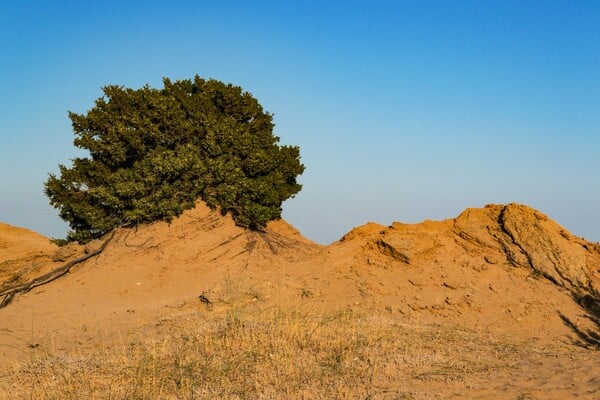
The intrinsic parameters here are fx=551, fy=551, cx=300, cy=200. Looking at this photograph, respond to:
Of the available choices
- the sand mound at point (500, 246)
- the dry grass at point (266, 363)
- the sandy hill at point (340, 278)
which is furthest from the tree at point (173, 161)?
the dry grass at point (266, 363)

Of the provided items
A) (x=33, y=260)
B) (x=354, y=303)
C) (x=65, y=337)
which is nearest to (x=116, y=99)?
(x=33, y=260)

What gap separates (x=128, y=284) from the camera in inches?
549

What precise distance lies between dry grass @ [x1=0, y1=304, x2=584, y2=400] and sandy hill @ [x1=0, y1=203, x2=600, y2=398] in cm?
133

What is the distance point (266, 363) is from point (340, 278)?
567 centimetres

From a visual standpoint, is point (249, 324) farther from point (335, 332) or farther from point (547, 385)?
point (547, 385)

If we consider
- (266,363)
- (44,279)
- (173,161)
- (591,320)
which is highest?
(173,161)

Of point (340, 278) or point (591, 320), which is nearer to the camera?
point (591, 320)

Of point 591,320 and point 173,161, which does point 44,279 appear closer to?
point 173,161

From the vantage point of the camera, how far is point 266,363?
838 centimetres

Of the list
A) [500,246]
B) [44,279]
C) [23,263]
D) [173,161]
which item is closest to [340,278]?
[500,246]

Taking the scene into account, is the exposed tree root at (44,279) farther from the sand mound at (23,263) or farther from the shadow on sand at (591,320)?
the shadow on sand at (591,320)

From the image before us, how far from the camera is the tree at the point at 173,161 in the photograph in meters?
15.2

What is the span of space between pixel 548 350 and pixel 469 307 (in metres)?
2.34

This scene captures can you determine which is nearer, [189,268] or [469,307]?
[469,307]
